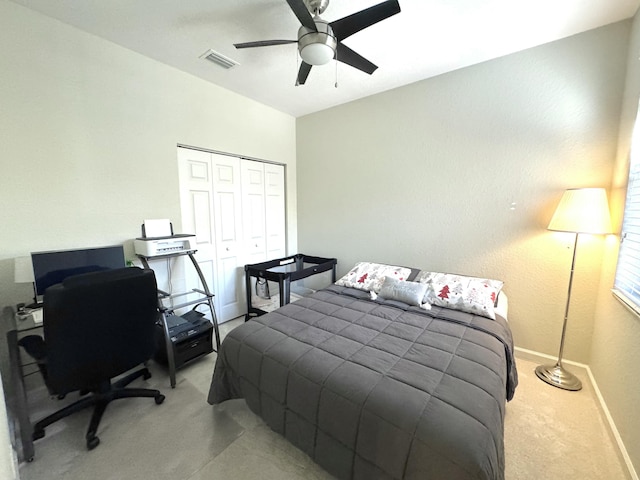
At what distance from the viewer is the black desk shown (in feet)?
4.74

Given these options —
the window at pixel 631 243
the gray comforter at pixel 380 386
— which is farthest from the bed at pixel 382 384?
the window at pixel 631 243

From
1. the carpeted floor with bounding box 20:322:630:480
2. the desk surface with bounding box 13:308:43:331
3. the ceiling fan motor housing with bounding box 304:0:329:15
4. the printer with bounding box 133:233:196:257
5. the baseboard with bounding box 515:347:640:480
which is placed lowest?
the carpeted floor with bounding box 20:322:630:480

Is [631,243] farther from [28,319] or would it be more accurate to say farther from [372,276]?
[28,319]

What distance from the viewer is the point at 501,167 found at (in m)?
2.42

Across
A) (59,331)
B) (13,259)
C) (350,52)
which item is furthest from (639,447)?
(13,259)

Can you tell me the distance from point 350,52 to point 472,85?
1.49 m

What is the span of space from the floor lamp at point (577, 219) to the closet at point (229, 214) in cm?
309

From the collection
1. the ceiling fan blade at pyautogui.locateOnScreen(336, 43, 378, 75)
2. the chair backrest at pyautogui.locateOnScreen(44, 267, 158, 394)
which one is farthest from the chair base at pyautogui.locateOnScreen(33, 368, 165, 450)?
the ceiling fan blade at pyautogui.locateOnScreen(336, 43, 378, 75)

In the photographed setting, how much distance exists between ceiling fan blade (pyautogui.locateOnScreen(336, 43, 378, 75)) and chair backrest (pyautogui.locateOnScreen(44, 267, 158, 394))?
2.00 meters

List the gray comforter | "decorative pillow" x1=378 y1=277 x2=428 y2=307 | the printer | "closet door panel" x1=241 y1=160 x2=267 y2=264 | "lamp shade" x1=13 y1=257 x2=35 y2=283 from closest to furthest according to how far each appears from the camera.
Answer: the gray comforter, "lamp shade" x1=13 y1=257 x2=35 y2=283, the printer, "decorative pillow" x1=378 y1=277 x2=428 y2=307, "closet door panel" x1=241 y1=160 x2=267 y2=264

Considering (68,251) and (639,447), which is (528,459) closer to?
(639,447)

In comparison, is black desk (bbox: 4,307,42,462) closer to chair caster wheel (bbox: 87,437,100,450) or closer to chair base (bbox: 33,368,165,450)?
chair base (bbox: 33,368,165,450)

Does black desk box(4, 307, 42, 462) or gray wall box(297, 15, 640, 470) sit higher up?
gray wall box(297, 15, 640, 470)

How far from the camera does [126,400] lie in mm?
1935
